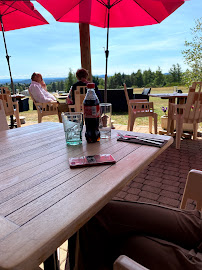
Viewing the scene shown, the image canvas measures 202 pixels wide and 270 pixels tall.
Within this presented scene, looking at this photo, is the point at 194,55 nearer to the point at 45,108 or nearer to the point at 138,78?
the point at 138,78

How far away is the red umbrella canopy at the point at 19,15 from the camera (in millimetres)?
4258

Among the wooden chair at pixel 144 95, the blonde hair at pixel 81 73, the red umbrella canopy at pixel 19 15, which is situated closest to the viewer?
the blonde hair at pixel 81 73

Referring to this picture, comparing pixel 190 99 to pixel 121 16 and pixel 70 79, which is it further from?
pixel 70 79

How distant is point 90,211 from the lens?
0.57 m

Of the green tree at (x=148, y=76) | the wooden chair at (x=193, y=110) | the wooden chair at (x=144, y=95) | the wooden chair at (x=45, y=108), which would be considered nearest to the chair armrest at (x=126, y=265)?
the wooden chair at (x=193, y=110)

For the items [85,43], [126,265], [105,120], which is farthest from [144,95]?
[126,265]

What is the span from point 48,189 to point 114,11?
4093 mm

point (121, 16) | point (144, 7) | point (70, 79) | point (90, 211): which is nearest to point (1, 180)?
point (90, 211)

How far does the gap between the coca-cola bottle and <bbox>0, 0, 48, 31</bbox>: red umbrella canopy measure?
13.4 ft

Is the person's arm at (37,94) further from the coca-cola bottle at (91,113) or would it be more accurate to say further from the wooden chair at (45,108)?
the coca-cola bottle at (91,113)

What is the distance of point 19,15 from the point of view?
4.59 metres

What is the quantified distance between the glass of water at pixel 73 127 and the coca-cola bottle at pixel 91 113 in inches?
1.7

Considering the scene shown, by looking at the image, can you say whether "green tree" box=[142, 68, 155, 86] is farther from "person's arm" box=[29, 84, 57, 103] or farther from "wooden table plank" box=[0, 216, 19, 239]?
"wooden table plank" box=[0, 216, 19, 239]

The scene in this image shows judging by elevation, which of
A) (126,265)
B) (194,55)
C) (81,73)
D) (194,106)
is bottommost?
(126,265)
